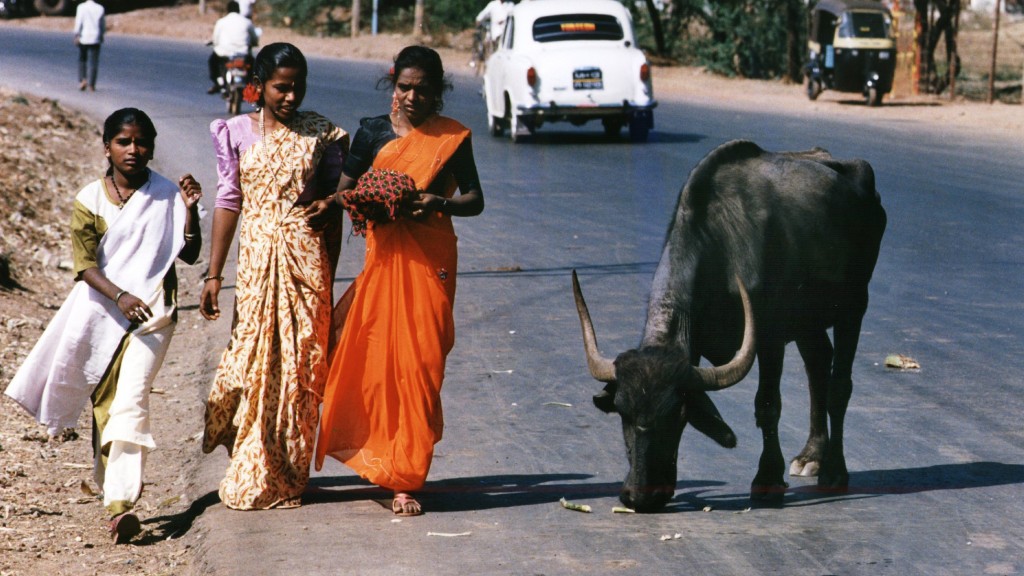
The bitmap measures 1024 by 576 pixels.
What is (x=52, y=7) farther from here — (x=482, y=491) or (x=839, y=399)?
(x=839, y=399)

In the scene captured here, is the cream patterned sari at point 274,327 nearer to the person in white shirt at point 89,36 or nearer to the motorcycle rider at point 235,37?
the motorcycle rider at point 235,37

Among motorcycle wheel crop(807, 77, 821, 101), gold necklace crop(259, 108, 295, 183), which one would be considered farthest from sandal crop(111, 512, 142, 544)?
motorcycle wheel crop(807, 77, 821, 101)

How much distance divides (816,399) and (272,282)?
8.03 ft

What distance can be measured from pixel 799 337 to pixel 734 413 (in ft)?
4.34

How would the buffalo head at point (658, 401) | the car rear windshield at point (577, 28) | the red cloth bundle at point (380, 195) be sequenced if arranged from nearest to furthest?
the buffalo head at point (658, 401), the red cloth bundle at point (380, 195), the car rear windshield at point (577, 28)

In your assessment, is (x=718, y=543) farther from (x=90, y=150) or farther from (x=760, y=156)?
(x=90, y=150)

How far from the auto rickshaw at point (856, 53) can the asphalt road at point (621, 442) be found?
1296cm

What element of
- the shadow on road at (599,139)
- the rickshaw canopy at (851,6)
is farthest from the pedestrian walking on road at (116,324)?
the rickshaw canopy at (851,6)

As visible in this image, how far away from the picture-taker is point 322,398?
19.8 feet

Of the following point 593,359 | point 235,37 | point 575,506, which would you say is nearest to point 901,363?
point 575,506

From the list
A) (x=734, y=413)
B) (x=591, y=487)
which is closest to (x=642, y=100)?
(x=734, y=413)

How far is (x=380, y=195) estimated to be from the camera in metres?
5.68

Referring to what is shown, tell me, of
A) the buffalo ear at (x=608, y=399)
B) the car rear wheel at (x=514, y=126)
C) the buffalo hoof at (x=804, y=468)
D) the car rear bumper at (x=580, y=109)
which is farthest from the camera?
the car rear wheel at (x=514, y=126)

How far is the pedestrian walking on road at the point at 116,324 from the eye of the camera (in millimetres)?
5797
